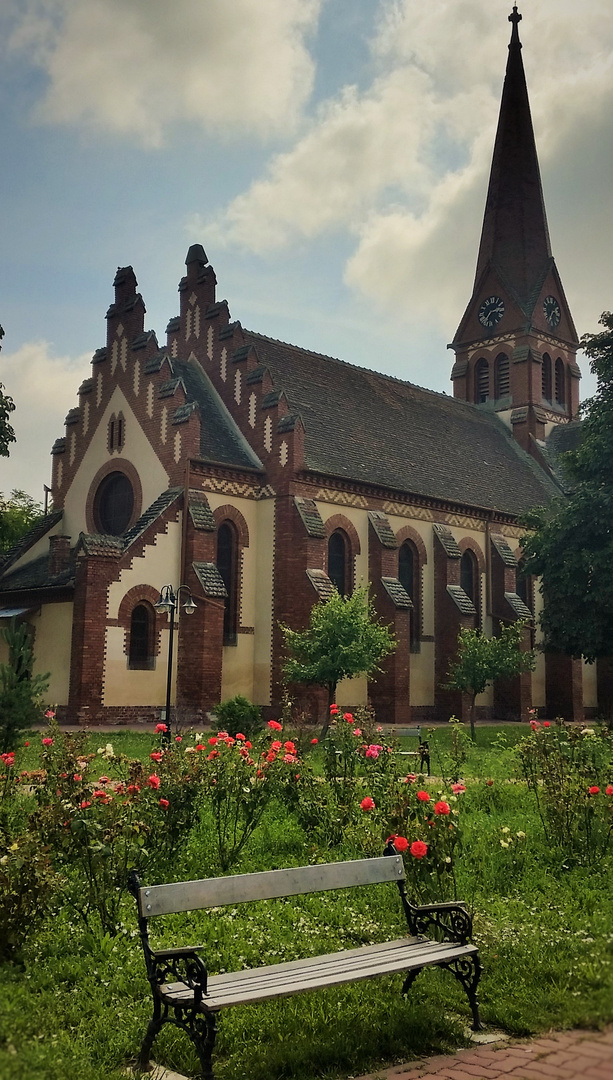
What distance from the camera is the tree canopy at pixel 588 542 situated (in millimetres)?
28484

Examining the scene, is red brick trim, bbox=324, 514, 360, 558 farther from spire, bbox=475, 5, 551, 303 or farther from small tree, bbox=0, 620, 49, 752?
spire, bbox=475, 5, 551, 303

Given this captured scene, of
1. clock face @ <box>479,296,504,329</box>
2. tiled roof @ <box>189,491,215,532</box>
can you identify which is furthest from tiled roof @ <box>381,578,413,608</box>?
clock face @ <box>479,296,504,329</box>

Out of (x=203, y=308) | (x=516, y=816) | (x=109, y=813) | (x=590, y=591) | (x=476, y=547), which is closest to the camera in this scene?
(x=109, y=813)

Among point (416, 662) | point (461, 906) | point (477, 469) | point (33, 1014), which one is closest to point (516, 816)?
point (461, 906)

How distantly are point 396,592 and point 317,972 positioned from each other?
26769mm

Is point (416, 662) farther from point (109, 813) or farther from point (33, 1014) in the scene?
point (33, 1014)

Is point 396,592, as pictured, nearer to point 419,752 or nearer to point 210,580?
point 210,580

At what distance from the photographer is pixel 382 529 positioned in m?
33.4

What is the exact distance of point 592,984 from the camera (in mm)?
6797

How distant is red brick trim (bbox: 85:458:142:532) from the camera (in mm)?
31422

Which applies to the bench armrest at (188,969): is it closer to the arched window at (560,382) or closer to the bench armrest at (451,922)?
the bench armrest at (451,922)

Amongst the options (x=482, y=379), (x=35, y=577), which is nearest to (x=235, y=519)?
(x=35, y=577)

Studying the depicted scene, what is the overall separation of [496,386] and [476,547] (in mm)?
13656

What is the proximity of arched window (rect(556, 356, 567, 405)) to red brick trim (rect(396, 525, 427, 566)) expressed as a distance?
17791 mm
